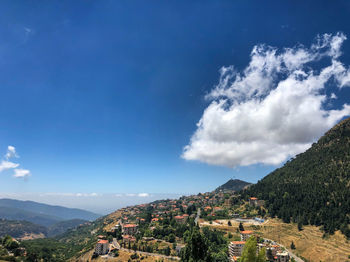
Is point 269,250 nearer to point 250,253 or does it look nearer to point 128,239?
point 128,239

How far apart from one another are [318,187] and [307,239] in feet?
139

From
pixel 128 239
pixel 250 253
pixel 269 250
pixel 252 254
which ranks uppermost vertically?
pixel 250 253

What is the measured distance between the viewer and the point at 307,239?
80.6m

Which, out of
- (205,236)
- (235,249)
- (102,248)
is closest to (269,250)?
(235,249)

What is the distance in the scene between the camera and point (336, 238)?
256 ft

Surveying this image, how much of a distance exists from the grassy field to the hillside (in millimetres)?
4234

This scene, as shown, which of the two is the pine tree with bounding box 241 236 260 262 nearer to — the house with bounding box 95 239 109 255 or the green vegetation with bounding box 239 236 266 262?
the green vegetation with bounding box 239 236 266 262

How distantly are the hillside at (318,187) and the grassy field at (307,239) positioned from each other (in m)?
4.23

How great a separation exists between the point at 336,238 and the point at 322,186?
3942 cm

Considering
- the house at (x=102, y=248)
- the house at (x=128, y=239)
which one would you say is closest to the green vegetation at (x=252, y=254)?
the house at (x=128, y=239)

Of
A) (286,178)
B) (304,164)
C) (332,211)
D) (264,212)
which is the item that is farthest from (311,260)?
(304,164)

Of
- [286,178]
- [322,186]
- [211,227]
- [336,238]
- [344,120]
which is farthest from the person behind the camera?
[344,120]

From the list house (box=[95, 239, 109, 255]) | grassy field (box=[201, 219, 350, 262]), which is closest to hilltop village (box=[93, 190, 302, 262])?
house (box=[95, 239, 109, 255])

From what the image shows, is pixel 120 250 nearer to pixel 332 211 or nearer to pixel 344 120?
pixel 332 211
